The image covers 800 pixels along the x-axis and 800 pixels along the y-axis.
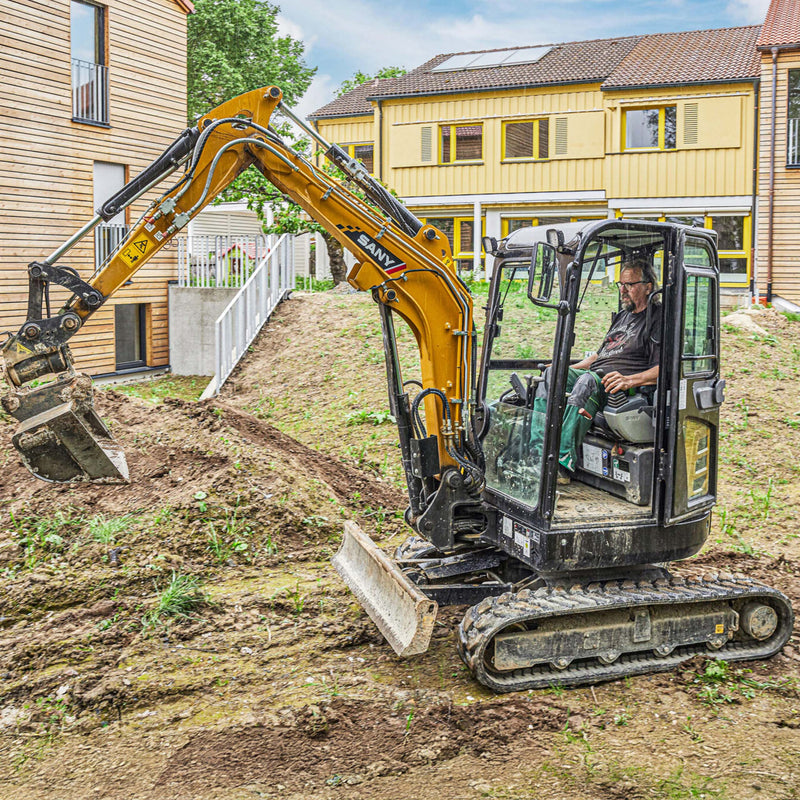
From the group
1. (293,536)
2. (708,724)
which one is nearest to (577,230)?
(708,724)

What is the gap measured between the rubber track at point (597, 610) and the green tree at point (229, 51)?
2785 cm

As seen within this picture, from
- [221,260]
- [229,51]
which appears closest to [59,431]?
[221,260]

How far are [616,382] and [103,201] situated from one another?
13.3 m

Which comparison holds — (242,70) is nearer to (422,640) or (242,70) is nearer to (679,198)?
(679,198)

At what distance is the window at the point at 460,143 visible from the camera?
84.7 feet

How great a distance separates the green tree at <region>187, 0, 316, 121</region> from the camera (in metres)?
30.9

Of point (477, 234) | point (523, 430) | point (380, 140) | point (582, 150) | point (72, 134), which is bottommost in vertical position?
point (523, 430)

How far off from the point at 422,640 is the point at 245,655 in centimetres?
125

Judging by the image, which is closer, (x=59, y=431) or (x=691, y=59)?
(x=59, y=431)

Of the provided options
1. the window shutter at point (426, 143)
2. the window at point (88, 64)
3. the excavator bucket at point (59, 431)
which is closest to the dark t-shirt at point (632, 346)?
the excavator bucket at point (59, 431)

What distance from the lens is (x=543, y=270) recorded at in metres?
5.00

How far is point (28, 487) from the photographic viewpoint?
7.79 m

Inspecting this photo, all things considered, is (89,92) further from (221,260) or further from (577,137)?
(577,137)

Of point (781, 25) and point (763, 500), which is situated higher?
point (781, 25)
